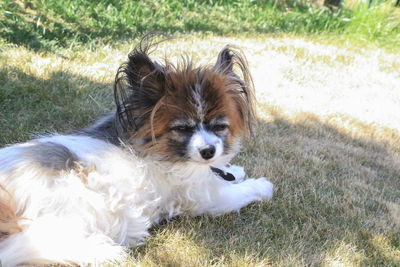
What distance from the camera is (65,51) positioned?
6.09m

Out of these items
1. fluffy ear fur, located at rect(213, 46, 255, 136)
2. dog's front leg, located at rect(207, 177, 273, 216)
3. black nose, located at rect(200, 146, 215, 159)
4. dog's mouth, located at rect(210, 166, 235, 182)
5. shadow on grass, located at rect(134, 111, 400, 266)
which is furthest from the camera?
dog's mouth, located at rect(210, 166, 235, 182)

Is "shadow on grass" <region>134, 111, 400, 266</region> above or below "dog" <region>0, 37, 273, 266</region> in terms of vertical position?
below

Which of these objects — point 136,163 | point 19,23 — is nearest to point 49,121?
point 136,163

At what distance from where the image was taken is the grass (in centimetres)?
284

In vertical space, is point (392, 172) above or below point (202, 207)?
below

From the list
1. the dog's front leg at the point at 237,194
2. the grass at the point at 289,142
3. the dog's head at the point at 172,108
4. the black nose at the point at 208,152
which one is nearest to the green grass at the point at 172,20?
the grass at the point at 289,142

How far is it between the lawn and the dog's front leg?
0.07m

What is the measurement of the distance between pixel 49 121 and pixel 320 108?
12.9 feet

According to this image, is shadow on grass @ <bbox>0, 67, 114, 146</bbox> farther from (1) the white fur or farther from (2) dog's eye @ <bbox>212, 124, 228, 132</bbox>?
(2) dog's eye @ <bbox>212, 124, 228, 132</bbox>

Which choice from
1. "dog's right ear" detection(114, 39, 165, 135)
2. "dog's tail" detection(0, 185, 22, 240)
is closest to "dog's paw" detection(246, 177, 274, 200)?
"dog's right ear" detection(114, 39, 165, 135)

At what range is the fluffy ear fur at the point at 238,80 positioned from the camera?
3064 millimetres

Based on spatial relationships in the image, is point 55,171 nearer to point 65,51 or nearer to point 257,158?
point 257,158

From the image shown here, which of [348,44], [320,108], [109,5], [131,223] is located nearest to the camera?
[131,223]

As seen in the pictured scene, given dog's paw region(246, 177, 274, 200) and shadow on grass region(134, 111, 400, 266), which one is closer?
shadow on grass region(134, 111, 400, 266)
